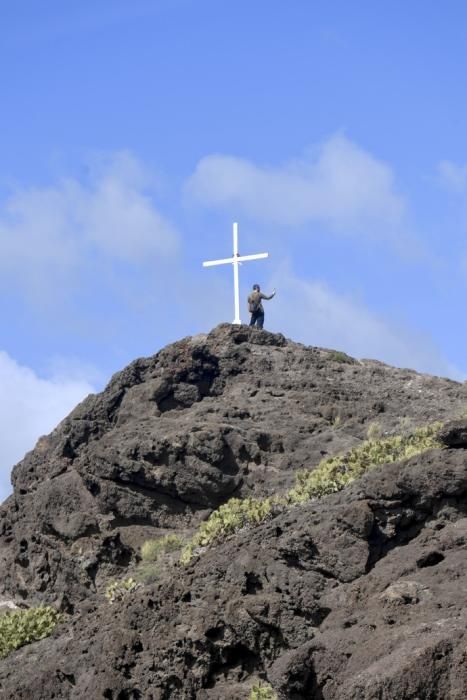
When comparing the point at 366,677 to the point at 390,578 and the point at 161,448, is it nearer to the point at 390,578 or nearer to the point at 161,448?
the point at 390,578

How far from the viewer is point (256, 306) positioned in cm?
3434

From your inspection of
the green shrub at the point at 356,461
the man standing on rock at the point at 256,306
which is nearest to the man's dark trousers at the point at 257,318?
the man standing on rock at the point at 256,306

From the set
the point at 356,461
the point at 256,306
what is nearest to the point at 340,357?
the point at 256,306

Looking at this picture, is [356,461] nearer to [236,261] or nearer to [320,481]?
[320,481]

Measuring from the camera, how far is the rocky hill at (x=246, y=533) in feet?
56.2

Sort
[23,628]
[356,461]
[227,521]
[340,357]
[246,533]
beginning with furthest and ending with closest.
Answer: [340,357] < [356,461] < [23,628] < [227,521] < [246,533]

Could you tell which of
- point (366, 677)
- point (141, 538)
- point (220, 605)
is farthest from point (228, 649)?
point (141, 538)

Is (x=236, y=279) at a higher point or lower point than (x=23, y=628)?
higher

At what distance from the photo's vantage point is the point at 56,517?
90.2ft

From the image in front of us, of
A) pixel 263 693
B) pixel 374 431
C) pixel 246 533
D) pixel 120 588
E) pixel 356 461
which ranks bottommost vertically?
pixel 263 693

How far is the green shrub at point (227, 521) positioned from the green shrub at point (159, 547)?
1.25 ft

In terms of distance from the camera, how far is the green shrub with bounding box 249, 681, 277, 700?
1848 cm

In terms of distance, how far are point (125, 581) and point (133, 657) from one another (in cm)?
469

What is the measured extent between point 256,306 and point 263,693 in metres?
16.6
